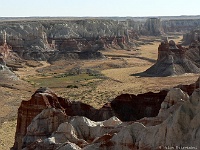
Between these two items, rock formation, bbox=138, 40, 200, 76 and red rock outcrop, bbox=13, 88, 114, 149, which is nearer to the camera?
red rock outcrop, bbox=13, 88, 114, 149

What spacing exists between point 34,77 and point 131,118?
1947 inches

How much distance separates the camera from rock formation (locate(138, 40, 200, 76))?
7559cm

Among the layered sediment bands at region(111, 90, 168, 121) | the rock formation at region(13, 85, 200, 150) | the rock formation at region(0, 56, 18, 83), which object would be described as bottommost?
the rock formation at region(0, 56, 18, 83)

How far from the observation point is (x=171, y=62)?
7600cm

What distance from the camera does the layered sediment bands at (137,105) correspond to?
32094mm

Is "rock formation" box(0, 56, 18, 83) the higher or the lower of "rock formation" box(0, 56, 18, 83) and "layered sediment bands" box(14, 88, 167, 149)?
the lower

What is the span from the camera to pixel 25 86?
65938 mm

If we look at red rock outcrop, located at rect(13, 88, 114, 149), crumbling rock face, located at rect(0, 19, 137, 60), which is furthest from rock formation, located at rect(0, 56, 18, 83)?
red rock outcrop, located at rect(13, 88, 114, 149)

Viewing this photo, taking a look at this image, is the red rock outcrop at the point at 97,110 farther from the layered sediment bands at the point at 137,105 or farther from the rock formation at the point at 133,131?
the rock formation at the point at 133,131

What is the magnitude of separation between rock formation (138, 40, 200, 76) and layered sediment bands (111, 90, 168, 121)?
138 ft

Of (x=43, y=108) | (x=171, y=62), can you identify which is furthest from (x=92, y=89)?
(x=43, y=108)

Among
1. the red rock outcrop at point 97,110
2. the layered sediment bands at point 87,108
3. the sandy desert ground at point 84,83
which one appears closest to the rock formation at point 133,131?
the red rock outcrop at point 97,110

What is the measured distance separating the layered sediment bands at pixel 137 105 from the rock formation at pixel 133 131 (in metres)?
6.92

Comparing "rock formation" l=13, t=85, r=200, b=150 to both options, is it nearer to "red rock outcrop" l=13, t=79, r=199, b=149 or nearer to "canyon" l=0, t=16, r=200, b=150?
"canyon" l=0, t=16, r=200, b=150
